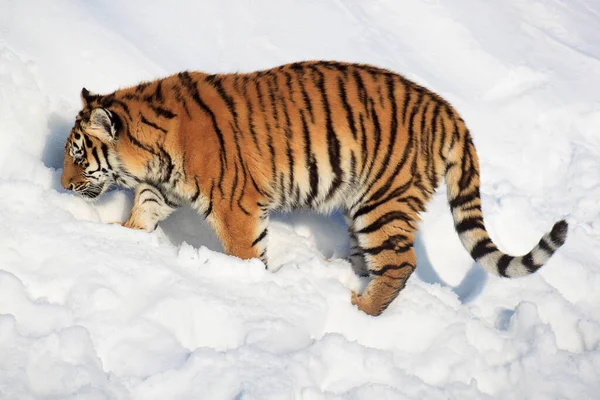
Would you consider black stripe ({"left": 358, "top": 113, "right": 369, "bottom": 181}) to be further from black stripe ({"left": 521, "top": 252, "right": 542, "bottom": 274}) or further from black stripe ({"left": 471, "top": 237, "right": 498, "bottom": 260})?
black stripe ({"left": 521, "top": 252, "right": 542, "bottom": 274})

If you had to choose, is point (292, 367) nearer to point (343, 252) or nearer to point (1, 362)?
point (1, 362)

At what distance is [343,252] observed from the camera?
12.7ft

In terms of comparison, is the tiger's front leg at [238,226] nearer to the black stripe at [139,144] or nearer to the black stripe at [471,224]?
the black stripe at [139,144]

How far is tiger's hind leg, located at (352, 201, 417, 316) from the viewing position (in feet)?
10.9

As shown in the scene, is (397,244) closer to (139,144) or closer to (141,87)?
(139,144)

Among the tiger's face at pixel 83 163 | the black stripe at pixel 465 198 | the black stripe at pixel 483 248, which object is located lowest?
the tiger's face at pixel 83 163

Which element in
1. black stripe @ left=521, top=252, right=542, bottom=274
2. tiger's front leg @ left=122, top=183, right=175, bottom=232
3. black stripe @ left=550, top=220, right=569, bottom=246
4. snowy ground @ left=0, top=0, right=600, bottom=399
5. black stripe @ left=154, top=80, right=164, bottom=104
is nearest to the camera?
snowy ground @ left=0, top=0, right=600, bottom=399

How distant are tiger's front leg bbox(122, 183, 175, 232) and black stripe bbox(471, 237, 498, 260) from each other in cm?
155

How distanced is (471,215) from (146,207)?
5.28ft

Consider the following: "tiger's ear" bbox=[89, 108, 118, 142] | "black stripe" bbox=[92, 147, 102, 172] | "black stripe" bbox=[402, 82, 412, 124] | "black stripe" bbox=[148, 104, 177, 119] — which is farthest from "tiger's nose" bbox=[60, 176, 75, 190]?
"black stripe" bbox=[402, 82, 412, 124]

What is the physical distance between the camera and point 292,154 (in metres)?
3.39

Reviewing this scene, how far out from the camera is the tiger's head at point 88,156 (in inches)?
132

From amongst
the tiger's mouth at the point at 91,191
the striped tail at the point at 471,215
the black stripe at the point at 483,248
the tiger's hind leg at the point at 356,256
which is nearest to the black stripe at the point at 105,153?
the tiger's mouth at the point at 91,191

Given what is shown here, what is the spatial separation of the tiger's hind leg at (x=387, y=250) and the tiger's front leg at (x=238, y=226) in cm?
53
